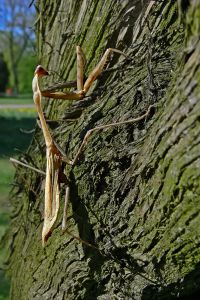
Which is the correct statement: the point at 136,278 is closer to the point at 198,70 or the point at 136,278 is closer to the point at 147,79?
Result: the point at 147,79

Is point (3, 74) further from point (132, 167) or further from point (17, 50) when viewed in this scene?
point (132, 167)

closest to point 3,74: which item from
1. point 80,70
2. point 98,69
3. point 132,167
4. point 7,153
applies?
point 7,153

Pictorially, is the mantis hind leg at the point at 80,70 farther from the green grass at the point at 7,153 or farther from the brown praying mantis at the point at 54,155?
the green grass at the point at 7,153

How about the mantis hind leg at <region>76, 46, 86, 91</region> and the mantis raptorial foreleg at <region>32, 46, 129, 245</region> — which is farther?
the mantis hind leg at <region>76, 46, 86, 91</region>

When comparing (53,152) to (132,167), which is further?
(53,152)

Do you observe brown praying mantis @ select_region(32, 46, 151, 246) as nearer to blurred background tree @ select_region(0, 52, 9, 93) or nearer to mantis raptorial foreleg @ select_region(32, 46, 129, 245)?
mantis raptorial foreleg @ select_region(32, 46, 129, 245)

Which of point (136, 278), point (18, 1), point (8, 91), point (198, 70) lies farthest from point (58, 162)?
point (8, 91)

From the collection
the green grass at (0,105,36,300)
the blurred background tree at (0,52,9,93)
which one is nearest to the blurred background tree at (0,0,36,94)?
the blurred background tree at (0,52,9,93)

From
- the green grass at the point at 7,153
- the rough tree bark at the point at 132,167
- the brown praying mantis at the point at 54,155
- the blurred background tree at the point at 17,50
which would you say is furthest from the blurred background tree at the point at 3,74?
the brown praying mantis at the point at 54,155

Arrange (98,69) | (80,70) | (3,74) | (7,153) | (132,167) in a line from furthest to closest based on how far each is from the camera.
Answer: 1. (3,74)
2. (7,153)
3. (80,70)
4. (98,69)
5. (132,167)
